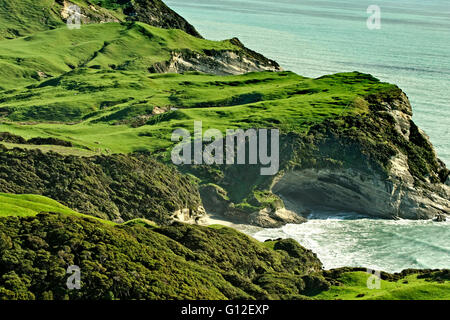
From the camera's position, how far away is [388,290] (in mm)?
62719

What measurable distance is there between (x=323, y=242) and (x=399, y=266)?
10694 mm

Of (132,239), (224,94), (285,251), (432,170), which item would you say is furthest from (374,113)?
(132,239)

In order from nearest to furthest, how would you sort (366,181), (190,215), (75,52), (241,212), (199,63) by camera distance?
(190,215)
(241,212)
(366,181)
(75,52)
(199,63)

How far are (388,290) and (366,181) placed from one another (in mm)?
46841

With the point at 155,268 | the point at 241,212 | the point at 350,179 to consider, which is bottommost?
the point at 241,212

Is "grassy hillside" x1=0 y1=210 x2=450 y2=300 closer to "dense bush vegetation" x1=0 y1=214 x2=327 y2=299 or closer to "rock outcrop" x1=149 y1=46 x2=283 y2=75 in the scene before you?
"dense bush vegetation" x1=0 y1=214 x2=327 y2=299

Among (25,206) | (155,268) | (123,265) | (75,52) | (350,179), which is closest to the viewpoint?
(123,265)

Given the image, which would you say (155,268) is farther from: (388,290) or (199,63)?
(199,63)

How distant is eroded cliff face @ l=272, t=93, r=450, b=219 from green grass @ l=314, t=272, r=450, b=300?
119 ft

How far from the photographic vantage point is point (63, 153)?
96.1 m

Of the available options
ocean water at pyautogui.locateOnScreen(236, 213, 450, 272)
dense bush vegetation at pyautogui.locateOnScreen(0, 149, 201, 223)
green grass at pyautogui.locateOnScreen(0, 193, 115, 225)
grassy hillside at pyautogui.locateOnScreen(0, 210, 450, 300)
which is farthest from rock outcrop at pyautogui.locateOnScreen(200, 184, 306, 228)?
green grass at pyautogui.locateOnScreen(0, 193, 115, 225)

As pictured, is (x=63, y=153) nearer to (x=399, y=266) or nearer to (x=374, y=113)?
(x=399, y=266)

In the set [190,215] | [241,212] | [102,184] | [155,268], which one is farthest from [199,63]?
[155,268]

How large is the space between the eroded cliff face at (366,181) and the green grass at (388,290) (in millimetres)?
36296
